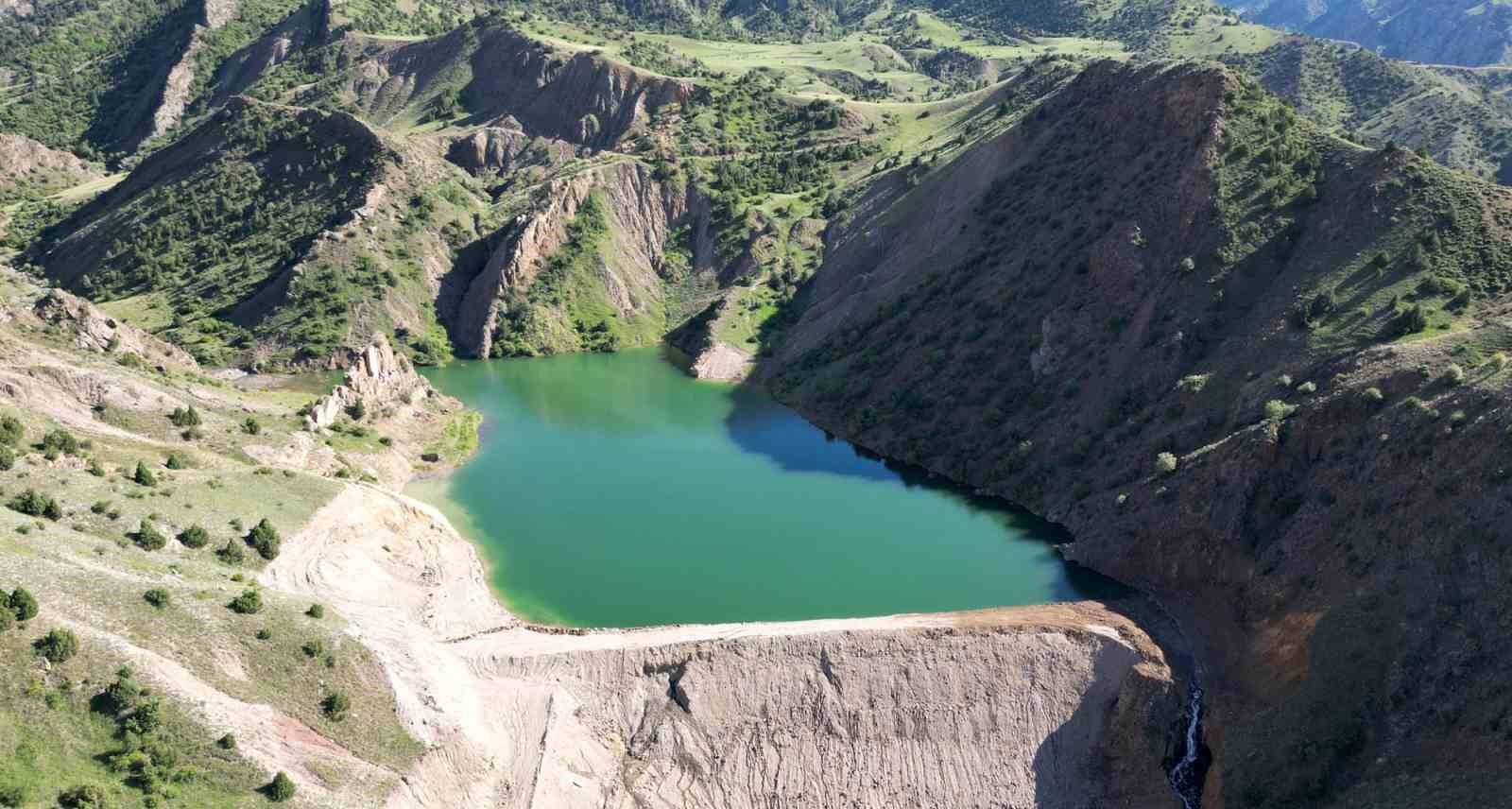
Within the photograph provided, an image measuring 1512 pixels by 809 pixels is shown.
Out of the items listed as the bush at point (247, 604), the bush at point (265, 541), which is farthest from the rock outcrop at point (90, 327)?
the bush at point (247, 604)

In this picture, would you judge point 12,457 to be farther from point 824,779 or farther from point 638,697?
point 824,779

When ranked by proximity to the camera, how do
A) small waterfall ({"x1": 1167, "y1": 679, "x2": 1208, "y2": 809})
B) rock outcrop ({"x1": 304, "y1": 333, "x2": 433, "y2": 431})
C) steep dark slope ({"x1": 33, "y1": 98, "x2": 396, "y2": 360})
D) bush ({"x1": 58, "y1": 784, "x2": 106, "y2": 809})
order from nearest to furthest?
bush ({"x1": 58, "y1": 784, "x2": 106, "y2": 809})
small waterfall ({"x1": 1167, "y1": 679, "x2": 1208, "y2": 809})
rock outcrop ({"x1": 304, "y1": 333, "x2": 433, "y2": 431})
steep dark slope ({"x1": 33, "y1": 98, "x2": 396, "y2": 360})

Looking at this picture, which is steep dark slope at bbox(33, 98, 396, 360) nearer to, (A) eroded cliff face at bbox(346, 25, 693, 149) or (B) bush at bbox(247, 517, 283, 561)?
(A) eroded cliff face at bbox(346, 25, 693, 149)

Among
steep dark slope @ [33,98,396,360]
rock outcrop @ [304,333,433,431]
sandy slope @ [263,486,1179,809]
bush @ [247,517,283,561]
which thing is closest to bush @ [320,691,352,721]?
sandy slope @ [263,486,1179,809]

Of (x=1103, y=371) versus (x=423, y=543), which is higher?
(x=1103, y=371)

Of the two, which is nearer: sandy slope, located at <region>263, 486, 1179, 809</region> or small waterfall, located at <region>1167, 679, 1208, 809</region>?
small waterfall, located at <region>1167, 679, 1208, 809</region>

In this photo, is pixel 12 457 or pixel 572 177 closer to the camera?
pixel 12 457

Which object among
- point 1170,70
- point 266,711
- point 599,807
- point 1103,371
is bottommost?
point 599,807

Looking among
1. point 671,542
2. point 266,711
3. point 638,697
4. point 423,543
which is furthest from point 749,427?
point 266,711

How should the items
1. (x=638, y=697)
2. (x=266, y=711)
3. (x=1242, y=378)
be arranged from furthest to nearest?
1. (x=1242, y=378)
2. (x=638, y=697)
3. (x=266, y=711)
